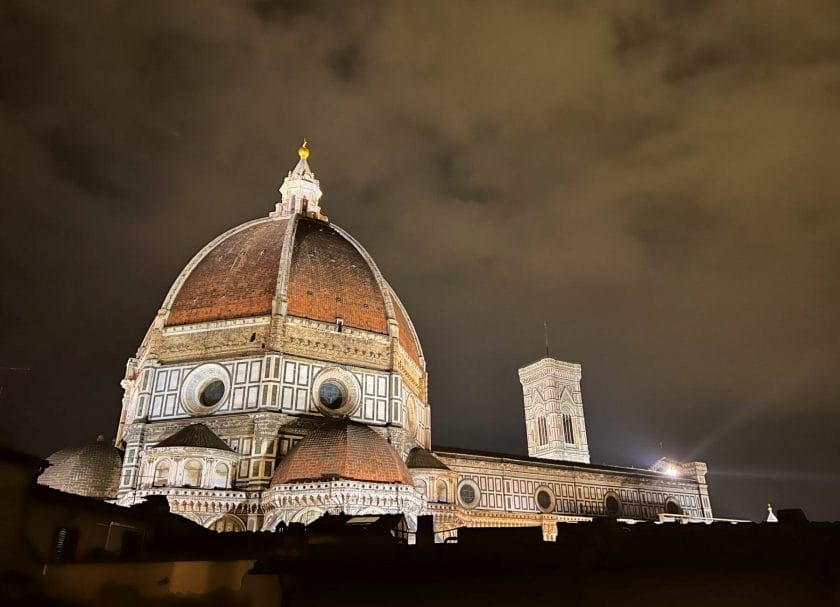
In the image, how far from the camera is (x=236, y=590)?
12047 mm

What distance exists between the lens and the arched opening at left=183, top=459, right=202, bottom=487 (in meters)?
24.6

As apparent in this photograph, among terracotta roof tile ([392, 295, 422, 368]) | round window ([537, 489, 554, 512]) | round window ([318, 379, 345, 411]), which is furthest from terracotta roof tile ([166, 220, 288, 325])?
round window ([537, 489, 554, 512])

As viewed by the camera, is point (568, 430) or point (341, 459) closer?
point (341, 459)

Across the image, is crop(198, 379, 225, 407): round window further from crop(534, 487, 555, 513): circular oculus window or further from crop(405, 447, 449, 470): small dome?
crop(534, 487, 555, 513): circular oculus window

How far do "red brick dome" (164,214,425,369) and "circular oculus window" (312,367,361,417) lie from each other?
2.83 m

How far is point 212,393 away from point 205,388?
21.3 inches

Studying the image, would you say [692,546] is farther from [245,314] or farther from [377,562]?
[245,314]

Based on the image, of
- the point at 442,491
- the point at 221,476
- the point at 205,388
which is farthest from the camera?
the point at 442,491

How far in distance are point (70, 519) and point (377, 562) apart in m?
9.13

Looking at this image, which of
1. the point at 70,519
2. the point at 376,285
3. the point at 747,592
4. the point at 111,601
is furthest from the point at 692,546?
the point at 376,285

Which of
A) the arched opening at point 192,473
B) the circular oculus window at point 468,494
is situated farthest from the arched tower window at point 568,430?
the arched opening at point 192,473

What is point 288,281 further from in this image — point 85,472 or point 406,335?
point 85,472

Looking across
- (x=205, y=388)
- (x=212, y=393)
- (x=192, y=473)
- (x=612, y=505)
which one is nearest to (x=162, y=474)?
(x=192, y=473)

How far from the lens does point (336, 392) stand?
2991 centimetres
